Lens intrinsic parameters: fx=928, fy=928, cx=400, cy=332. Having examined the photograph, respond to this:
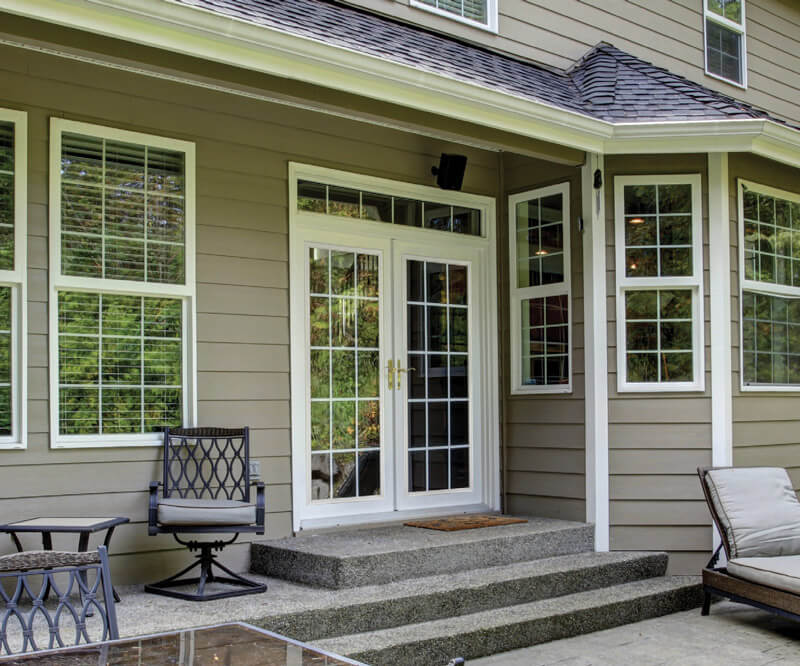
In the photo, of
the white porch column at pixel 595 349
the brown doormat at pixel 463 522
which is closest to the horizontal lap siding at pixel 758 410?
the white porch column at pixel 595 349

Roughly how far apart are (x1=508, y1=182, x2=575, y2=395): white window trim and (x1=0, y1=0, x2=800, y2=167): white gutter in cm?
64

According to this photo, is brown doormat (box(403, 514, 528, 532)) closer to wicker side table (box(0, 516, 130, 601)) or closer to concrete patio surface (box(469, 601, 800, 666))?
concrete patio surface (box(469, 601, 800, 666))

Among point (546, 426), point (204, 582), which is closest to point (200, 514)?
point (204, 582)

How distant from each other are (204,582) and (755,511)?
305 centimetres

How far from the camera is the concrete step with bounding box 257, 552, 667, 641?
13.8 feet

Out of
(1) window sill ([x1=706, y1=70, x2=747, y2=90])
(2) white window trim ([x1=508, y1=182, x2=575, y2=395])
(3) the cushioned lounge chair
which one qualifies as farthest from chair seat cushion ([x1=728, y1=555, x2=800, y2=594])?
(1) window sill ([x1=706, y1=70, x2=747, y2=90])

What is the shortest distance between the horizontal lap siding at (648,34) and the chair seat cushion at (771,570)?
12.5 feet

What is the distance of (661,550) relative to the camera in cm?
579

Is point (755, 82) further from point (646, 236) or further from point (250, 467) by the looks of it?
point (250, 467)

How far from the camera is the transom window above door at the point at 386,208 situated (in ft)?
18.4

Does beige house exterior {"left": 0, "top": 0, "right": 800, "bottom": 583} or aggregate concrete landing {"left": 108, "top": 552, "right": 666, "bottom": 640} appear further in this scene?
beige house exterior {"left": 0, "top": 0, "right": 800, "bottom": 583}

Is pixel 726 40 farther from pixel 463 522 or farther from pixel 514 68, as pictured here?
pixel 463 522

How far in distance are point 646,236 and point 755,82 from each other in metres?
3.17

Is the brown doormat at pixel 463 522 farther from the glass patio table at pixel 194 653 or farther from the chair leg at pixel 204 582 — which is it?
the glass patio table at pixel 194 653
